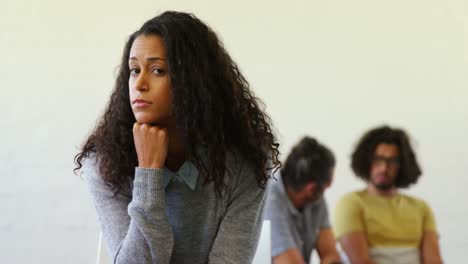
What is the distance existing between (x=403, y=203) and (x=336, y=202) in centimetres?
20

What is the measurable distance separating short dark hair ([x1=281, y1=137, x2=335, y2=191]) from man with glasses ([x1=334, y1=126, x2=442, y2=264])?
0.08 metres

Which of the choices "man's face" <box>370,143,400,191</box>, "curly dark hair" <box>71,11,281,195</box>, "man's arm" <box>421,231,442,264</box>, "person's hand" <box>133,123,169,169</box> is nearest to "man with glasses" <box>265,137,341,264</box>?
"man's face" <box>370,143,400,191</box>

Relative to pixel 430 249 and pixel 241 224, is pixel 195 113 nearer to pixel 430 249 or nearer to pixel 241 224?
pixel 241 224

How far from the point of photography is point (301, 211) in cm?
177

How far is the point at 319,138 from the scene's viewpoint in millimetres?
1853

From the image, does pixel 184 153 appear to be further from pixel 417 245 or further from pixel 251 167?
pixel 417 245

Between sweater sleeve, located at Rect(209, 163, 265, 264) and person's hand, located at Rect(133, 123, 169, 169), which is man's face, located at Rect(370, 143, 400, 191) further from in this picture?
person's hand, located at Rect(133, 123, 169, 169)

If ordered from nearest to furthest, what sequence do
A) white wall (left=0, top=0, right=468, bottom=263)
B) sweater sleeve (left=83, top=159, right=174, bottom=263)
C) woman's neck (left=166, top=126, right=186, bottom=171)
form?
sweater sleeve (left=83, top=159, right=174, bottom=263) → woman's neck (left=166, top=126, right=186, bottom=171) → white wall (left=0, top=0, right=468, bottom=263)

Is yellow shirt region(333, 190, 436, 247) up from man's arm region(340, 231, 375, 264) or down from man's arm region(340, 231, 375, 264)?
up

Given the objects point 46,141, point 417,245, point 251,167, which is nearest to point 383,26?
point 417,245

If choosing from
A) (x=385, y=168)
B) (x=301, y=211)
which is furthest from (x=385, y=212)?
(x=301, y=211)

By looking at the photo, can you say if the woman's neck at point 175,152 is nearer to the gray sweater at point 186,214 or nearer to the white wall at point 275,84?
the gray sweater at point 186,214

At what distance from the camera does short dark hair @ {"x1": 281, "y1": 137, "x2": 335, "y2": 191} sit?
178 cm

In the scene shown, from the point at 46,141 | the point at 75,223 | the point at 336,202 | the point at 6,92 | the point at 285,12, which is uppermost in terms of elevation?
the point at 285,12
